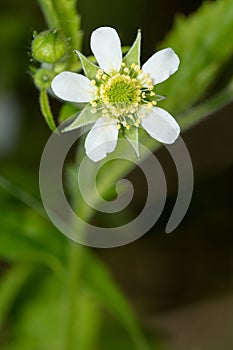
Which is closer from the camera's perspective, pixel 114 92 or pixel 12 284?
pixel 114 92

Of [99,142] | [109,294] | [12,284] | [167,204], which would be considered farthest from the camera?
[167,204]

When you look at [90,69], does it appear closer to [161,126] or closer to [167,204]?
[161,126]

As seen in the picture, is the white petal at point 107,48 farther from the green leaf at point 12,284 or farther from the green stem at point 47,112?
the green leaf at point 12,284

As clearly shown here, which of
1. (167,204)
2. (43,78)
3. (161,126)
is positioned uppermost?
(167,204)

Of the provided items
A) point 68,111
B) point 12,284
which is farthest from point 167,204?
point 68,111

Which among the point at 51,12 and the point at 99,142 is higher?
the point at 51,12

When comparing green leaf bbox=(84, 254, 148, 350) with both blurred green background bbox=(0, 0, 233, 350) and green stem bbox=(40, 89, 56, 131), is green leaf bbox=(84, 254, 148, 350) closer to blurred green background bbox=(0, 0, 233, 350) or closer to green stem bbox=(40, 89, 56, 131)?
blurred green background bbox=(0, 0, 233, 350)

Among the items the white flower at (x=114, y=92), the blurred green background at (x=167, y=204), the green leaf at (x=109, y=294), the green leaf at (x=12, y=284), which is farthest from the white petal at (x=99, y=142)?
the blurred green background at (x=167, y=204)
